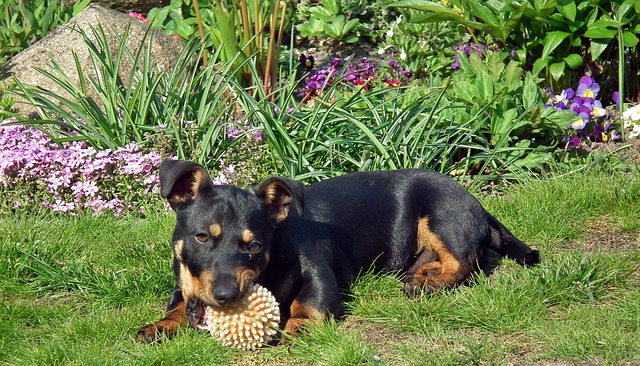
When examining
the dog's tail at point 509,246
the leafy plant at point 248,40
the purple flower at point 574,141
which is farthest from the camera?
the leafy plant at point 248,40

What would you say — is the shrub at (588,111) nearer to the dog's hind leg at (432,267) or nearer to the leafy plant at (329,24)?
the dog's hind leg at (432,267)

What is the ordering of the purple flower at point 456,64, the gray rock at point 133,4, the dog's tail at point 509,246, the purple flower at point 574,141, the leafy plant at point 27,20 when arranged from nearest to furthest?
the dog's tail at point 509,246
the purple flower at point 574,141
the purple flower at point 456,64
the leafy plant at point 27,20
the gray rock at point 133,4

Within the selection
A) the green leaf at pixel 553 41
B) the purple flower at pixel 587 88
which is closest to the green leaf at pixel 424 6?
the green leaf at pixel 553 41

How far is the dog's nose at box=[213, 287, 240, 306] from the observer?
156 inches

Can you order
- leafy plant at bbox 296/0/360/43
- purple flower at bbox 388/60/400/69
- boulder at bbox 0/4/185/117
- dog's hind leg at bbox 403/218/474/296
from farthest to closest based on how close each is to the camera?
leafy plant at bbox 296/0/360/43, purple flower at bbox 388/60/400/69, boulder at bbox 0/4/185/117, dog's hind leg at bbox 403/218/474/296

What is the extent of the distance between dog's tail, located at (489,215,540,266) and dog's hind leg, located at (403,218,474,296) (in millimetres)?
352

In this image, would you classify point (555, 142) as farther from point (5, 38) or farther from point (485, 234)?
point (5, 38)

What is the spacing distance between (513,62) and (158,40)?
340 cm

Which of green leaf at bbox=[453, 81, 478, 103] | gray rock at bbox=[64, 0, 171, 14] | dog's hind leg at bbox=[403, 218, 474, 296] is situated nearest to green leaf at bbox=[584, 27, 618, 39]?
green leaf at bbox=[453, 81, 478, 103]

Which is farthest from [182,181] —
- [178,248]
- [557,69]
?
[557,69]

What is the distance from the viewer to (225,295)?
3951 mm

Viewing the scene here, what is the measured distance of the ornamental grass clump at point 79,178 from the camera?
6406 mm

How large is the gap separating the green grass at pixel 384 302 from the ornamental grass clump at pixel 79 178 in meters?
0.33

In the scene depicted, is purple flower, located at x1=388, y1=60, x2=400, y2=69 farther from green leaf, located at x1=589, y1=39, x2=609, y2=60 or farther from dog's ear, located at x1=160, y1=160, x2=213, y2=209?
dog's ear, located at x1=160, y1=160, x2=213, y2=209
